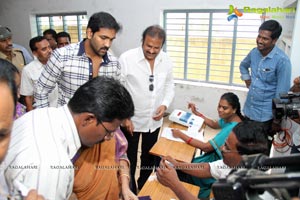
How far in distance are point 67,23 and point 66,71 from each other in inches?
158

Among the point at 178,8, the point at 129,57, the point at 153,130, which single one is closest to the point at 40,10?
the point at 178,8

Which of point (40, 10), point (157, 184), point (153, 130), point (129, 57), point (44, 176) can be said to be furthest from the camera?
point (40, 10)

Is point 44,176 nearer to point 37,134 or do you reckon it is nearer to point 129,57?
point 37,134

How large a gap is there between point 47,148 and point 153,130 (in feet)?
5.07

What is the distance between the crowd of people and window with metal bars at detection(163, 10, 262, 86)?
1205 mm

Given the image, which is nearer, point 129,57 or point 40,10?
point 129,57

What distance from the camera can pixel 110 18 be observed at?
1715mm

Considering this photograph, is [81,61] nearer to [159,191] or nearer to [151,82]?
[151,82]

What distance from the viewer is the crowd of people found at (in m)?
0.80

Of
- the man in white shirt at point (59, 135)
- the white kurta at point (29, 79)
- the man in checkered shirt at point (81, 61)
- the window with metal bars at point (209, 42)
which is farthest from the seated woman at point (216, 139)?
the window with metal bars at point (209, 42)

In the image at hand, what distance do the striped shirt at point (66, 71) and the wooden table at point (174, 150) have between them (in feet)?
2.57

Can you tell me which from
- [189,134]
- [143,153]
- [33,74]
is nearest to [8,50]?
[33,74]

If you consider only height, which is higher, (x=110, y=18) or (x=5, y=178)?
(x=110, y=18)

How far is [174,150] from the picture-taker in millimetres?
2010
